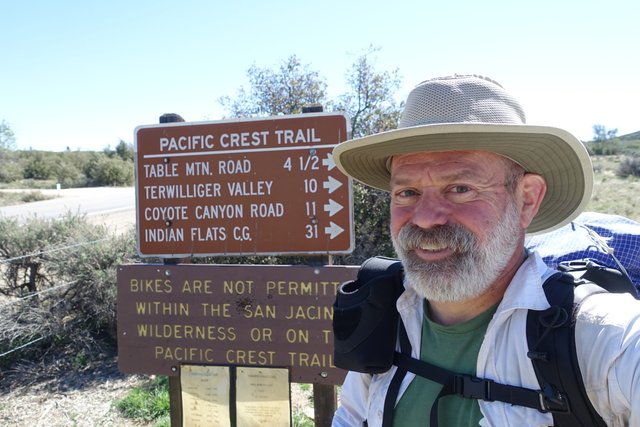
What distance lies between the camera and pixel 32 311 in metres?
5.07

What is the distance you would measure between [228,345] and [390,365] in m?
1.54

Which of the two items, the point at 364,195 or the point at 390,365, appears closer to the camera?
the point at 390,365

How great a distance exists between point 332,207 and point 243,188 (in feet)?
1.68

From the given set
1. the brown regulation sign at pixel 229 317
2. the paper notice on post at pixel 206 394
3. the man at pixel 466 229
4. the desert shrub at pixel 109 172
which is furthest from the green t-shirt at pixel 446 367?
the desert shrub at pixel 109 172

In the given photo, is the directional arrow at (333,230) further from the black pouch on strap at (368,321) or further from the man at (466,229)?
the man at (466,229)

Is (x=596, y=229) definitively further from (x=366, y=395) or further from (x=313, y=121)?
(x=313, y=121)

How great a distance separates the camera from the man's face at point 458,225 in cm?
147

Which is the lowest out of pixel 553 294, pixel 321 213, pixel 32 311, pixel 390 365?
pixel 32 311

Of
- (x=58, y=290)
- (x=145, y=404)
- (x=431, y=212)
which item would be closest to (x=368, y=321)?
(x=431, y=212)

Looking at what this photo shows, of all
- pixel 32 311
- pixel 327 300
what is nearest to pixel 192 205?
pixel 327 300

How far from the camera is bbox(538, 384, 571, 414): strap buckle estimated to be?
3.76ft

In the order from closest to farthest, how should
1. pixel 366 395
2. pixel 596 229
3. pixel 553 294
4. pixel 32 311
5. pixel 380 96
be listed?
pixel 553 294 < pixel 366 395 < pixel 596 229 < pixel 32 311 < pixel 380 96

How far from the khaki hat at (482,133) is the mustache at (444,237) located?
0.79 ft

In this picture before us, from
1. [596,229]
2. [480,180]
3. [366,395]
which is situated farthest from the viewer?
[596,229]
